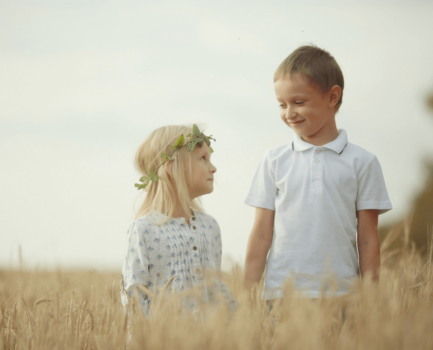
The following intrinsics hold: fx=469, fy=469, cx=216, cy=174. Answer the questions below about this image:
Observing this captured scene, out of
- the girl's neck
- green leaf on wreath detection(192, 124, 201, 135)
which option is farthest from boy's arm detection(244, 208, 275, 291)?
green leaf on wreath detection(192, 124, 201, 135)

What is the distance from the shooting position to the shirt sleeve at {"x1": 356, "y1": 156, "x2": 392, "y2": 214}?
2584mm

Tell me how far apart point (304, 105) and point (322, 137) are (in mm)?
232

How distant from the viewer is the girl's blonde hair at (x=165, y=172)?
2.73 m

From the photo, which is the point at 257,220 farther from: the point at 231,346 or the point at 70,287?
the point at 231,346

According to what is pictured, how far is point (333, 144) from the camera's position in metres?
2.70

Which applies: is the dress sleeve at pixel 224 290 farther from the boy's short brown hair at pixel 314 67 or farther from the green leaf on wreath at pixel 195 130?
the boy's short brown hair at pixel 314 67

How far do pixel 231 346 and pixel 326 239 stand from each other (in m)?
1.25

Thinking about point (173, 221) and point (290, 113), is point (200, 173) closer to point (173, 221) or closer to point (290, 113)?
point (173, 221)

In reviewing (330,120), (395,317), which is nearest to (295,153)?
(330,120)

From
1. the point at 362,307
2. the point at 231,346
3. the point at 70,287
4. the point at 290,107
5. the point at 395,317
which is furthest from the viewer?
the point at 290,107

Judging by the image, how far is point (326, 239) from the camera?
2549 mm

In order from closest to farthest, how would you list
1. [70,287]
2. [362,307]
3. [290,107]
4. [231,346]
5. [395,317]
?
[231,346], [395,317], [362,307], [70,287], [290,107]

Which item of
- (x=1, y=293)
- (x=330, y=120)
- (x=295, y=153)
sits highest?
(x=330, y=120)

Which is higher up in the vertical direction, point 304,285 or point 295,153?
point 295,153
